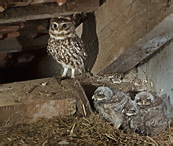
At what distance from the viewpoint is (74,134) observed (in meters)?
2.56

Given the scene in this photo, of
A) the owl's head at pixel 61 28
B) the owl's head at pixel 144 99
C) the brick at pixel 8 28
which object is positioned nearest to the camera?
the owl's head at pixel 144 99

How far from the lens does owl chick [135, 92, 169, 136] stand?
9.70ft

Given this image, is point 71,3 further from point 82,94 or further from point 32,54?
point 32,54

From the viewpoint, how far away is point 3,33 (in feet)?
13.9

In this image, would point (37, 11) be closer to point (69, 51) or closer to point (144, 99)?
point (69, 51)

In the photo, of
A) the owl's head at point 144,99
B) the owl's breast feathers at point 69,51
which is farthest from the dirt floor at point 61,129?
the owl's breast feathers at point 69,51

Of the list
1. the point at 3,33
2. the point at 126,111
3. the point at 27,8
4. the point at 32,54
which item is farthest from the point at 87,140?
the point at 32,54

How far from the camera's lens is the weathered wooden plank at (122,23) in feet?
9.43

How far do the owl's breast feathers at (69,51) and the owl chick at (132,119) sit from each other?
109 centimetres

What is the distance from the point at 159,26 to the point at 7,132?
1727mm

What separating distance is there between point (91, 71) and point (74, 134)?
1.46 m

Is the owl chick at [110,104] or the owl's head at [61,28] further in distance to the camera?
the owl's head at [61,28]

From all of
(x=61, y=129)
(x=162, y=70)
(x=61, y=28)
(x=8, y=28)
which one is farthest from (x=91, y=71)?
(x=61, y=129)

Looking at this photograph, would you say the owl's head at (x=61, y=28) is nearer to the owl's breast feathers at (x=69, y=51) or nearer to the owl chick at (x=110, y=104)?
the owl's breast feathers at (x=69, y=51)
